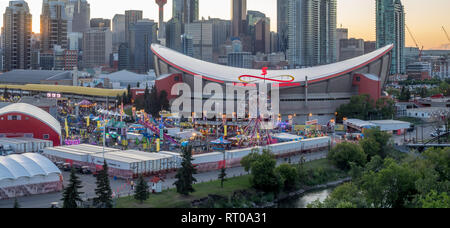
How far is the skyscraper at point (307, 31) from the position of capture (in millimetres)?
131625

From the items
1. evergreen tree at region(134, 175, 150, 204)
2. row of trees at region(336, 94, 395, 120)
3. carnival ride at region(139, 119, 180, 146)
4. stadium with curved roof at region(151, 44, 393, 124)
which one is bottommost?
evergreen tree at region(134, 175, 150, 204)

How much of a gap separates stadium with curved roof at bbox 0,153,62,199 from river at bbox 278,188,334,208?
770cm

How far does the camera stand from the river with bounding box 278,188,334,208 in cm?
2006

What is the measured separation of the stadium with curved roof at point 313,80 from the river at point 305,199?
15.7 metres

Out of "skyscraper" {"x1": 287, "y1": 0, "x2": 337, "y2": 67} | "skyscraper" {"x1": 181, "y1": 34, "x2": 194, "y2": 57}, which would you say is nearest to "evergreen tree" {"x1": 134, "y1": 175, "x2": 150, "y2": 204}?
"skyscraper" {"x1": 287, "y1": 0, "x2": 337, "y2": 67}

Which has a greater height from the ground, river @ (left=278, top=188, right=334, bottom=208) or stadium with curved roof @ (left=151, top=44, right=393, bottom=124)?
stadium with curved roof @ (left=151, top=44, right=393, bottom=124)

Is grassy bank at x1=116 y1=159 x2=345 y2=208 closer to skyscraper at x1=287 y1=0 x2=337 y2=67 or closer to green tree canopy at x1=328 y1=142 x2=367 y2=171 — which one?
green tree canopy at x1=328 y1=142 x2=367 y2=171

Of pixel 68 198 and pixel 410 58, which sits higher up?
pixel 410 58

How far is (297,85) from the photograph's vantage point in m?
39.5

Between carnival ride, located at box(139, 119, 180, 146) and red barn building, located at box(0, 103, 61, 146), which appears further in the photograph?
carnival ride, located at box(139, 119, 180, 146)
